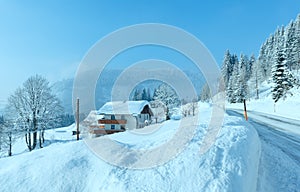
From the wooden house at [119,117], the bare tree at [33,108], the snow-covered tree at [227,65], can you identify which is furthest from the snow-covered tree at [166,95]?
the snow-covered tree at [227,65]

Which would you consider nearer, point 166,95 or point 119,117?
point 119,117

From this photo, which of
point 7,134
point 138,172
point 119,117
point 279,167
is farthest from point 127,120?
point 138,172

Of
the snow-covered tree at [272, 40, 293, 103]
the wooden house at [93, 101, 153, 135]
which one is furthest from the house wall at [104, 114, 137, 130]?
the snow-covered tree at [272, 40, 293, 103]

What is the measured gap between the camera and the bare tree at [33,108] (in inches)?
901

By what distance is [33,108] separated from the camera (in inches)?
918

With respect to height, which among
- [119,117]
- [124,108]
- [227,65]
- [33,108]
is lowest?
[119,117]

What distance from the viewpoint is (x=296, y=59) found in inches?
2463

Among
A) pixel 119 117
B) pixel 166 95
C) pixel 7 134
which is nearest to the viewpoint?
pixel 7 134

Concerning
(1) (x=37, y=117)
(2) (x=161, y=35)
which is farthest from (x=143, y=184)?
(1) (x=37, y=117)

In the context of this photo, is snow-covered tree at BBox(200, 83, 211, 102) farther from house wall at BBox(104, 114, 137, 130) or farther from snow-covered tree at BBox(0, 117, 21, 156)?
snow-covered tree at BBox(0, 117, 21, 156)

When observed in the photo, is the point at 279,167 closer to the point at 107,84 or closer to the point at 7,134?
the point at 7,134

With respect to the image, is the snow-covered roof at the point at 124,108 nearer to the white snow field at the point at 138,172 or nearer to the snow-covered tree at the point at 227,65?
the white snow field at the point at 138,172

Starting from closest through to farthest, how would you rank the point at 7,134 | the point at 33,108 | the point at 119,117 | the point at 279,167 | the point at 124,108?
the point at 279,167 → the point at 33,108 → the point at 7,134 → the point at 124,108 → the point at 119,117

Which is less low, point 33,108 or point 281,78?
point 281,78
